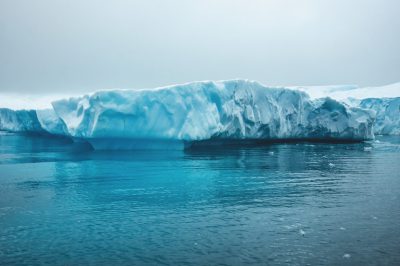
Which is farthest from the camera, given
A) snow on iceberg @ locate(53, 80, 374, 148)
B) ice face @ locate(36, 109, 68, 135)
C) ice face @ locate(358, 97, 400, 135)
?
ice face @ locate(358, 97, 400, 135)

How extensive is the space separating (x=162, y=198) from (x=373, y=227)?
4.21m

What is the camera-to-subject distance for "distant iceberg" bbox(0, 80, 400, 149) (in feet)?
62.0

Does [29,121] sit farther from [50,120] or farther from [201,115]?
[201,115]

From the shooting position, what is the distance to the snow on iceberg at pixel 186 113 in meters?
18.9

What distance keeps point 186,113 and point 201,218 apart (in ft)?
41.2

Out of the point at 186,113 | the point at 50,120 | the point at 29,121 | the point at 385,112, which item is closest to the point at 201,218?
the point at 186,113

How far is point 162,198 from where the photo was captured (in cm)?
840

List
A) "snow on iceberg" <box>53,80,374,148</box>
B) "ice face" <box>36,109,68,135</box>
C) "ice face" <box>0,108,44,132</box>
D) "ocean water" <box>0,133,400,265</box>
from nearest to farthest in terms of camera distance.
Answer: "ocean water" <box>0,133,400,265</box>
"snow on iceberg" <box>53,80,374,148</box>
"ice face" <box>36,109,68,135</box>
"ice face" <box>0,108,44,132</box>

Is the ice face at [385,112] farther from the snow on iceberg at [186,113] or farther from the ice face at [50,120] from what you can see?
the ice face at [50,120]

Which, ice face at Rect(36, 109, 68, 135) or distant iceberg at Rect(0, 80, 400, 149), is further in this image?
ice face at Rect(36, 109, 68, 135)

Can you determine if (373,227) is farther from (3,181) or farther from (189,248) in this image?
(3,181)

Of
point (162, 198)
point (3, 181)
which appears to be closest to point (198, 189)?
point (162, 198)

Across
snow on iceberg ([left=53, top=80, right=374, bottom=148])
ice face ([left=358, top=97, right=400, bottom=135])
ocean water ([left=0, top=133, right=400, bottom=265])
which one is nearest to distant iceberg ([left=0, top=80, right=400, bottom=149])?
snow on iceberg ([left=53, top=80, right=374, bottom=148])

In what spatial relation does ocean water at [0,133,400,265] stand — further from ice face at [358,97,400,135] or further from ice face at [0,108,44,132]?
ice face at [358,97,400,135]
